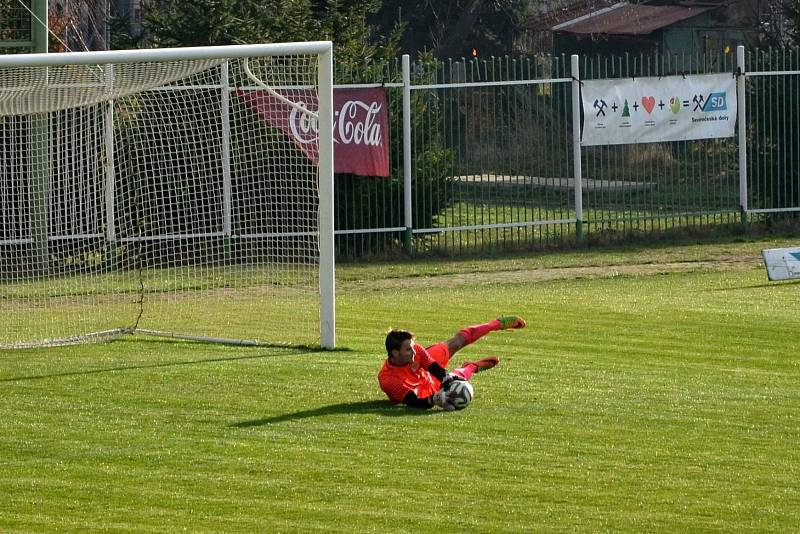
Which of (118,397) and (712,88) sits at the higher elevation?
(712,88)

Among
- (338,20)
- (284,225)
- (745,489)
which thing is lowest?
(745,489)

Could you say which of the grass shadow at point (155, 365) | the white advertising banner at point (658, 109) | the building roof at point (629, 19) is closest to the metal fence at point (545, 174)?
the white advertising banner at point (658, 109)

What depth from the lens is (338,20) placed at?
21562mm

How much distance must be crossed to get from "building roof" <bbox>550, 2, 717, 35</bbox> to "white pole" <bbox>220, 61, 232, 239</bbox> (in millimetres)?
21690

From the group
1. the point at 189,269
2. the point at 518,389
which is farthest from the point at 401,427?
the point at 189,269

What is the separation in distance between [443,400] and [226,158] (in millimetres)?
7678

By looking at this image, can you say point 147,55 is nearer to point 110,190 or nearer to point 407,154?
point 110,190

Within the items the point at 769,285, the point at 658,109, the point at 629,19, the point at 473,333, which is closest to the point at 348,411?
the point at 473,333

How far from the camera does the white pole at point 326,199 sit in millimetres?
11938

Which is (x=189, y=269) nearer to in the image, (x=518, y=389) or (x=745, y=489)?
(x=518, y=389)

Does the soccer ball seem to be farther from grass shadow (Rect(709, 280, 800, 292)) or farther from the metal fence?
the metal fence

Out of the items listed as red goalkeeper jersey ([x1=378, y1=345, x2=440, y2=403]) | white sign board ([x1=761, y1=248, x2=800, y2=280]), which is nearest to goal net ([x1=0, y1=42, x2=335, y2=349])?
red goalkeeper jersey ([x1=378, y1=345, x2=440, y2=403])

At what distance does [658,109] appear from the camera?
2062cm

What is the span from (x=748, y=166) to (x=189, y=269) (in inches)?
389
